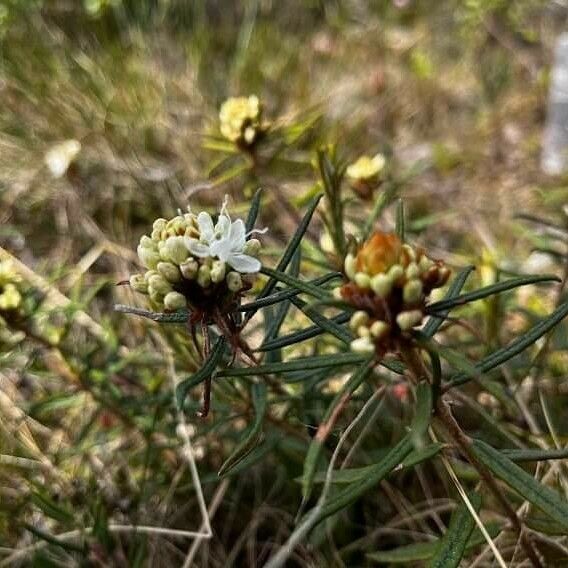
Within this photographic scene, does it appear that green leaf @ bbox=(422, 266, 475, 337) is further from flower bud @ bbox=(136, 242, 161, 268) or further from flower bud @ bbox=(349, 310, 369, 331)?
flower bud @ bbox=(136, 242, 161, 268)

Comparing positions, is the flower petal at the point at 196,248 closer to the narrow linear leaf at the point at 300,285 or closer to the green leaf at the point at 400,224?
the narrow linear leaf at the point at 300,285

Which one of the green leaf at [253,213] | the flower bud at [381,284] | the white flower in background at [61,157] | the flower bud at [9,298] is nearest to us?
the flower bud at [381,284]

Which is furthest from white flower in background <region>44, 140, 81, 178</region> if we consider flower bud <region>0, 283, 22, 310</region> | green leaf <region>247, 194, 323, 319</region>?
green leaf <region>247, 194, 323, 319</region>

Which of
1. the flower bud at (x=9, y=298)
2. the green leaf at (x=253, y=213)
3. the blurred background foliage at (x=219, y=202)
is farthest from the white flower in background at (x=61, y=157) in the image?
the green leaf at (x=253, y=213)

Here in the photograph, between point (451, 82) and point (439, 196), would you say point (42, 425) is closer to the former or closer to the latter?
point (439, 196)

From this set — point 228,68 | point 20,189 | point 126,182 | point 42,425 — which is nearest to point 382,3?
point 228,68

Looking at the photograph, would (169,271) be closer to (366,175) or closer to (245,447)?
(245,447)

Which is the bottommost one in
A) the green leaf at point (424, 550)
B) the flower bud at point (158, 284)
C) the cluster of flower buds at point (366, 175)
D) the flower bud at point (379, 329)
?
the green leaf at point (424, 550)
